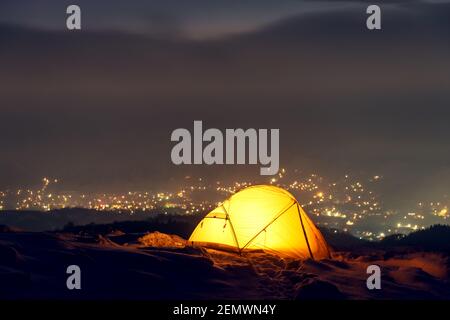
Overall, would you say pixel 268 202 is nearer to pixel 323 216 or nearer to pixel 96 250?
pixel 96 250

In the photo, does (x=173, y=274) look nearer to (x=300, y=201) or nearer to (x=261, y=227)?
(x=261, y=227)

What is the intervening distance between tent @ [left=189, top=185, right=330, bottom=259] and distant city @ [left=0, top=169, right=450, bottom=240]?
14743 mm

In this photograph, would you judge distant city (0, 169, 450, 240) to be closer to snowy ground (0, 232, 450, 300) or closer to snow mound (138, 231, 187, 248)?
snow mound (138, 231, 187, 248)

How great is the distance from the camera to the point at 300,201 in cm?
3575

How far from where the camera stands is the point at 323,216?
112ft

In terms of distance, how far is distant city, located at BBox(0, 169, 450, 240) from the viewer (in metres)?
34.8

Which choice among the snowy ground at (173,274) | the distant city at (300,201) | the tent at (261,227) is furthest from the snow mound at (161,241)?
the distant city at (300,201)

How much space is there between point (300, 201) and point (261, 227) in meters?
18.4

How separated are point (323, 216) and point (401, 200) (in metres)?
8.12

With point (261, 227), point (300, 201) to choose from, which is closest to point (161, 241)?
point (261, 227)

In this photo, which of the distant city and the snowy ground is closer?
the snowy ground

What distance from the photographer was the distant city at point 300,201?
34.8 meters

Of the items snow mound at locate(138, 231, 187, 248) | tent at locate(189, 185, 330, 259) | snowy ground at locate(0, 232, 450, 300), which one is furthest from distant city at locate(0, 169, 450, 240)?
snowy ground at locate(0, 232, 450, 300)
